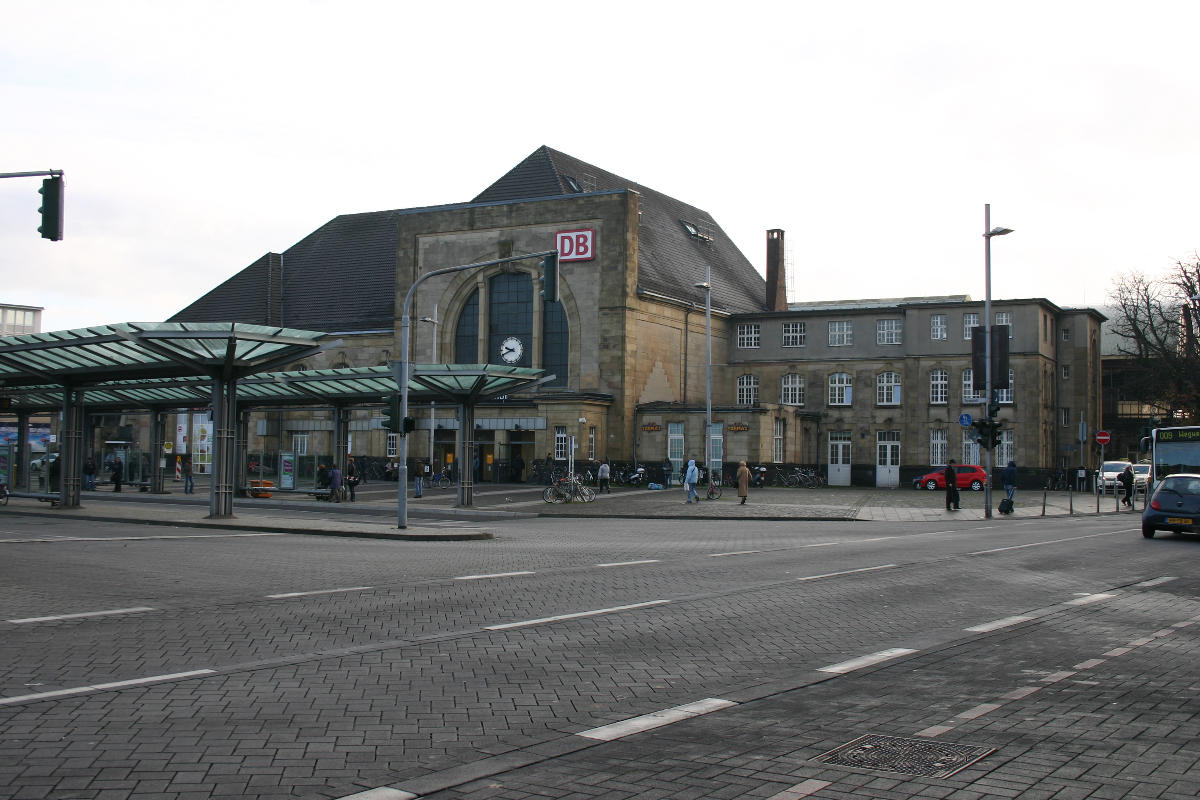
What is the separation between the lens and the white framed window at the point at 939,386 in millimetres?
60938

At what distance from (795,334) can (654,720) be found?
5910 centimetres

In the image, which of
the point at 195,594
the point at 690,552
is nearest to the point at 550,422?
the point at 690,552

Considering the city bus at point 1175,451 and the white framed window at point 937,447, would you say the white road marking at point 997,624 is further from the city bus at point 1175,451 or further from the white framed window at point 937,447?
the white framed window at point 937,447

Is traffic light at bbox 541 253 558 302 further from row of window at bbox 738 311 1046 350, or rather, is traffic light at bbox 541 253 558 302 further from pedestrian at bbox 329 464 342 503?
row of window at bbox 738 311 1046 350

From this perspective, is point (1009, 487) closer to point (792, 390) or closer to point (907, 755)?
point (792, 390)

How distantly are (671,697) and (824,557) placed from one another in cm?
1169

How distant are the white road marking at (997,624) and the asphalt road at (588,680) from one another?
0.16 feet

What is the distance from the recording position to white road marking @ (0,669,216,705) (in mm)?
7188

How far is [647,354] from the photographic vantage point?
195 ft

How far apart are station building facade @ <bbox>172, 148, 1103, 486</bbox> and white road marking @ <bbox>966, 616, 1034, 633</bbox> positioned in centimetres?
4279

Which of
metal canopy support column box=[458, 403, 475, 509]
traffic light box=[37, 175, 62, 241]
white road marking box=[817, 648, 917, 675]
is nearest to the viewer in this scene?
white road marking box=[817, 648, 917, 675]

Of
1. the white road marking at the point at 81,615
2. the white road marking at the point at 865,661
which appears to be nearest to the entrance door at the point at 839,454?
the white road marking at the point at 81,615

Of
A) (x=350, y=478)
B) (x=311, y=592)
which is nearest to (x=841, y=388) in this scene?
(x=350, y=478)

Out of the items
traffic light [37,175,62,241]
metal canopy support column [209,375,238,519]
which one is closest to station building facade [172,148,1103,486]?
metal canopy support column [209,375,238,519]
